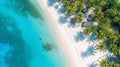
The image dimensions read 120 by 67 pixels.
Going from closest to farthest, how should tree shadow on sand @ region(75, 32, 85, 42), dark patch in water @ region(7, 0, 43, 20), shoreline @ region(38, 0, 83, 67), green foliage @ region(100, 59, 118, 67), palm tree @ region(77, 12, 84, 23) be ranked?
green foliage @ region(100, 59, 118, 67) < palm tree @ region(77, 12, 84, 23) < shoreline @ region(38, 0, 83, 67) < tree shadow on sand @ region(75, 32, 85, 42) < dark patch in water @ region(7, 0, 43, 20)

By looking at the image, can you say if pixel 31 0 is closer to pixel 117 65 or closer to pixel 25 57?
pixel 25 57

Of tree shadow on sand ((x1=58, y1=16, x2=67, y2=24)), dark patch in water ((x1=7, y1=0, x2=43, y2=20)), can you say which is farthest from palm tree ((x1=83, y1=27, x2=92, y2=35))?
dark patch in water ((x1=7, y1=0, x2=43, y2=20))

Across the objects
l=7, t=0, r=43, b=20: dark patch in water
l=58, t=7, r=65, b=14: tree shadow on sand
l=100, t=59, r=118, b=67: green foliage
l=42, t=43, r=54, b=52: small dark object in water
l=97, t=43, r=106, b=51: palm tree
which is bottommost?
l=100, t=59, r=118, b=67: green foliage

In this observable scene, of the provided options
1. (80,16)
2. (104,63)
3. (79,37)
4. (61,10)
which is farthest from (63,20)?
(104,63)

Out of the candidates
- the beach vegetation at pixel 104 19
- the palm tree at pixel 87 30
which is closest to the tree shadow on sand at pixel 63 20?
the beach vegetation at pixel 104 19

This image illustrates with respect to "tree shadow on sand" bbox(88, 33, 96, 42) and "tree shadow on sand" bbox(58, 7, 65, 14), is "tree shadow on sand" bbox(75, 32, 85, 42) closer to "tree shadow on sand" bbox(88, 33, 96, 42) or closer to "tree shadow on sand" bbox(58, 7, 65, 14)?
"tree shadow on sand" bbox(88, 33, 96, 42)

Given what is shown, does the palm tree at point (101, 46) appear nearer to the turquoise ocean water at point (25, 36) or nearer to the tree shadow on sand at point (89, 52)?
the tree shadow on sand at point (89, 52)

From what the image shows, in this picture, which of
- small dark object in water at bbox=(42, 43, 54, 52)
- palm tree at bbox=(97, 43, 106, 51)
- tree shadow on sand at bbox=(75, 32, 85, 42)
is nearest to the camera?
palm tree at bbox=(97, 43, 106, 51)
